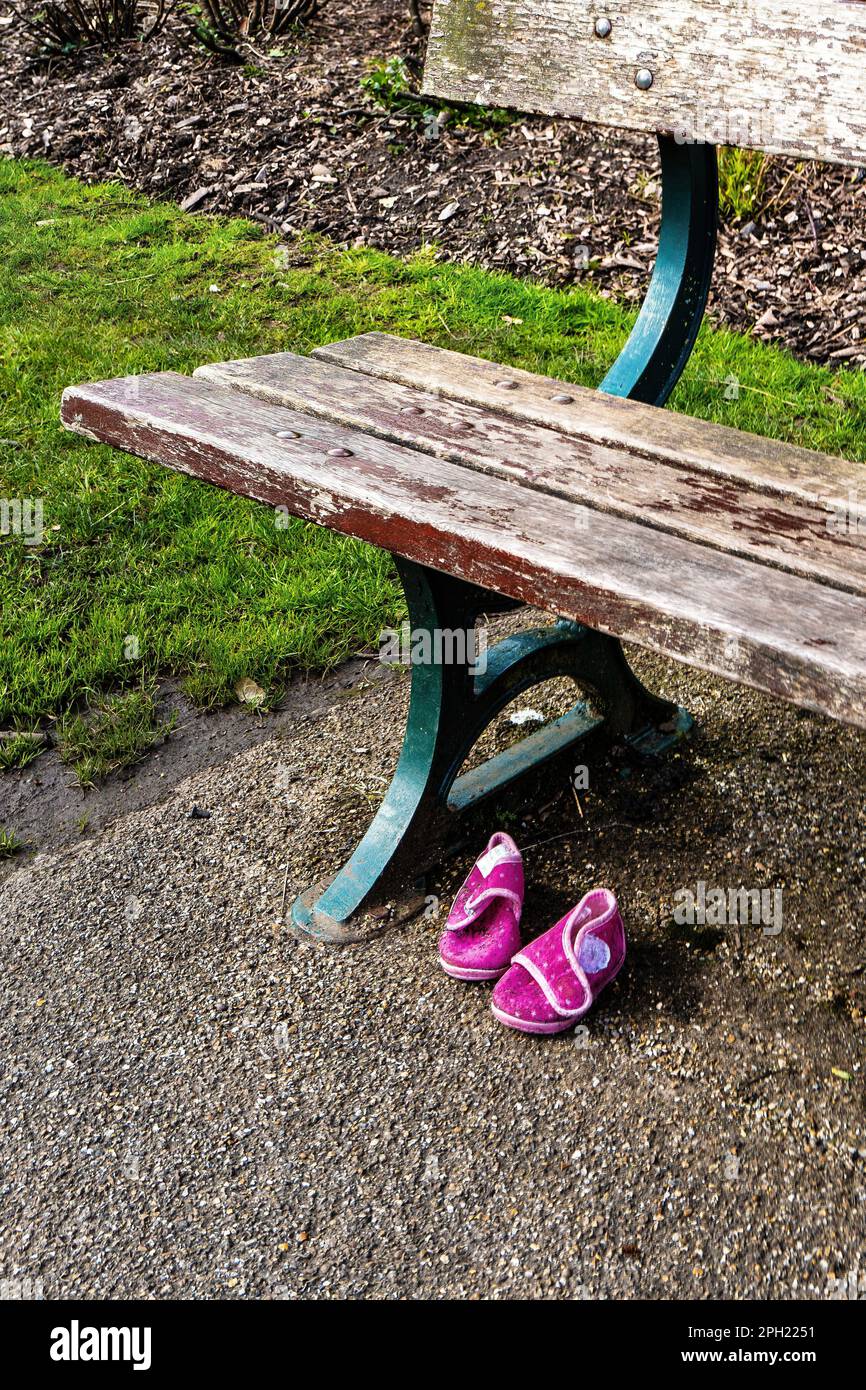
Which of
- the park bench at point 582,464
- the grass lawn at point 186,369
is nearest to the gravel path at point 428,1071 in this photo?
the park bench at point 582,464

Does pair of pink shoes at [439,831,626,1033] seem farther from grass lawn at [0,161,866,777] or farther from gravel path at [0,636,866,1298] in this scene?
grass lawn at [0,161,866,777]

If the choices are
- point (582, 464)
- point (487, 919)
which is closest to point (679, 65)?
point (582, 464)

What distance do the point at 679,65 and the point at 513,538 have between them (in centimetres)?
110

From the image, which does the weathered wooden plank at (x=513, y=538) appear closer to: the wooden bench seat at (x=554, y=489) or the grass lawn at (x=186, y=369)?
the wooden bench seat at (x=554, y=489)

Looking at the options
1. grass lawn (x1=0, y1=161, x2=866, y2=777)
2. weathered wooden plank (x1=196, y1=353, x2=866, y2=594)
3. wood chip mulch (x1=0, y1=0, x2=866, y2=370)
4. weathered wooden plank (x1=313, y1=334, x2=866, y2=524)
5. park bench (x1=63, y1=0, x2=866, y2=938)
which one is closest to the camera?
park bench (x1=63, y1=0, x2=866, y2=938)

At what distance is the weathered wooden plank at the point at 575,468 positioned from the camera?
1737mm

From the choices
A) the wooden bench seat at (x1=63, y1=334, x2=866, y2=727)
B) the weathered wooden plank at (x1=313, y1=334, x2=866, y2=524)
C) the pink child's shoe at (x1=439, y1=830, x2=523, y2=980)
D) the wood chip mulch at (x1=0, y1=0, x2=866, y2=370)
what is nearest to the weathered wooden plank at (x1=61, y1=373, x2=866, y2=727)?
the wooden bench seat at (x1=63, y1=334, x2=866, y2=727)

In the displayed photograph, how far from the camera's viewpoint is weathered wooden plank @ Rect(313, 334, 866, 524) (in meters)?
1.96

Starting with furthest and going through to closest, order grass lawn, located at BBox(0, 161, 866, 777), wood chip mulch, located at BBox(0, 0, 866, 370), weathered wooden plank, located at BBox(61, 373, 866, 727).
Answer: wood chip mulch, located at BBox(0, 0, 866, 370)
grass lawn, located at BBox(0, 161, 866, 777)
weathered wooden plank, located at BBox(61, 373, 866, 727)

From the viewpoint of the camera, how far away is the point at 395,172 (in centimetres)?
561

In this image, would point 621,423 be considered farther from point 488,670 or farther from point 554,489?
point 488,670

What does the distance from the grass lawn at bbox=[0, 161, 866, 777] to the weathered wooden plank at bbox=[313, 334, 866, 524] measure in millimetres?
936

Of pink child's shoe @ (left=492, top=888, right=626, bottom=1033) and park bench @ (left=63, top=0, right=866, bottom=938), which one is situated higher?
park bench @ (left=63, top=0, right=866, bottom=938)

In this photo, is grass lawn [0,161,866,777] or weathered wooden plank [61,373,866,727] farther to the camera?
grass lawn [0,161,866,777]
